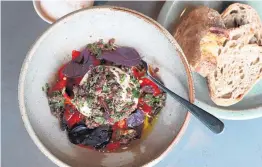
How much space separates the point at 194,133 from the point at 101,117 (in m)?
0.30

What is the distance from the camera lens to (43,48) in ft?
3.94

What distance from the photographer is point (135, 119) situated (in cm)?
126

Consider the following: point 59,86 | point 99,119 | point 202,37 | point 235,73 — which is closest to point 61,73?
point 59,86

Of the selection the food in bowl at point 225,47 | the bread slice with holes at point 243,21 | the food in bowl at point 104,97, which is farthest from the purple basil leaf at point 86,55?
the bread slice with holes at point 243,21

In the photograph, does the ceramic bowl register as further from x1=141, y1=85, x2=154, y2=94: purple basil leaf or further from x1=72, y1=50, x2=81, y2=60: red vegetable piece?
x1=72, y1=50, x2=81, y2=60: red vegetable piece

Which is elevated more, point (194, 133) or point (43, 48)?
point (43, 48)

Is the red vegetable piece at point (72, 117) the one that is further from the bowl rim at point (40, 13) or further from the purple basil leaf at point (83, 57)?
the bowl rim at point (40, 13)

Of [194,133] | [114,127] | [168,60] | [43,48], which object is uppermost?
[43,48]

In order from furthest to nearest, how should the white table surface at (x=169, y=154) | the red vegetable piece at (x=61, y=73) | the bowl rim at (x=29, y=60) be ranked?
the white table surface at (x=169, y=154), the red vegetable piece at (x=61, y=73), the bowl rim at (x=29, y=60)

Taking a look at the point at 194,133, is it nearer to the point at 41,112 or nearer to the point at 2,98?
the point at 41,112

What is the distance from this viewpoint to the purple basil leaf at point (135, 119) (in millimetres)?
1263

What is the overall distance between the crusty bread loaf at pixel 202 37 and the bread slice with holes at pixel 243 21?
0.05 m

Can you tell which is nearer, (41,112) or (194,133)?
(41,112)

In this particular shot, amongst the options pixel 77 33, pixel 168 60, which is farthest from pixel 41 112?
pixel 168 60
